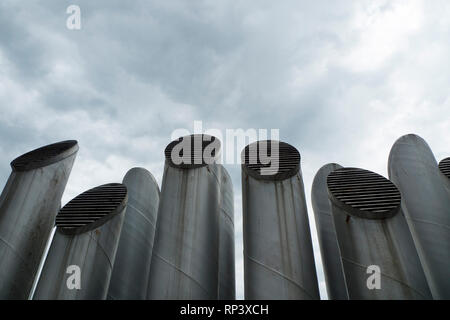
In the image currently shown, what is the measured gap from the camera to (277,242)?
28.4 ft

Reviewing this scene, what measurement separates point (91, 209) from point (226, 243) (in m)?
4.67

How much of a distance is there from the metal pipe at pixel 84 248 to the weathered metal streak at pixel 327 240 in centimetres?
661

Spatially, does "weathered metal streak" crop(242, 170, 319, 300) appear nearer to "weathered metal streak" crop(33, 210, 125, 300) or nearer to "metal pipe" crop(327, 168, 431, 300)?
"metal pipe" crop(327, 168, 431, 300)

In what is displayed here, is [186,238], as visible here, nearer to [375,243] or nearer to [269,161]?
[269,161]

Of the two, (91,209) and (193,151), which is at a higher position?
(193,151)

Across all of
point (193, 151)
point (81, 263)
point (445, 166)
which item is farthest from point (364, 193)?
point (81, 263)

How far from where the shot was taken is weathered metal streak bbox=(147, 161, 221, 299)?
8.56 m

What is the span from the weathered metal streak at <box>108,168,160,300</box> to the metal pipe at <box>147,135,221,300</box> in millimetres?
1969
